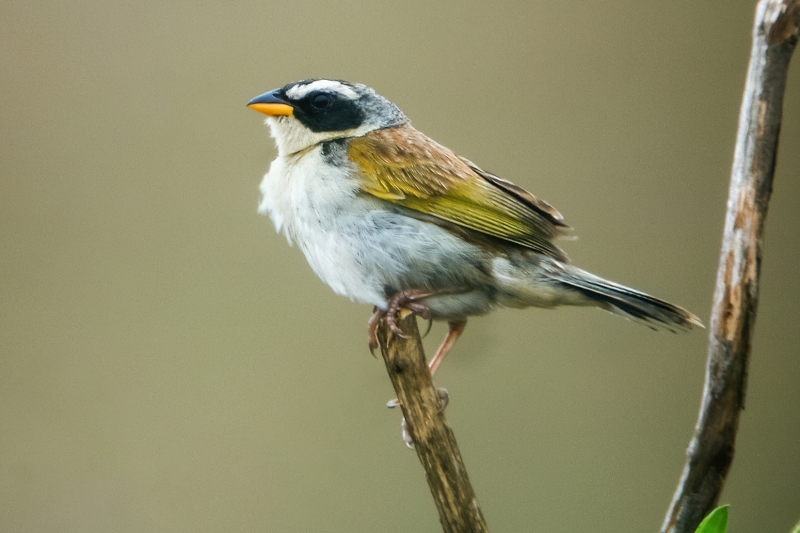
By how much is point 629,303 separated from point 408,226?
57cm

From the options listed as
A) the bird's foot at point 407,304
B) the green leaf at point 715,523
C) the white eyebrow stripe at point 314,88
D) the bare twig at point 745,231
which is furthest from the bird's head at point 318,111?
the green leaf at point 715,523

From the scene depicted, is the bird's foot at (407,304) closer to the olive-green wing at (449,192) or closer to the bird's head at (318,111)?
the olive-green wing at (449,192)

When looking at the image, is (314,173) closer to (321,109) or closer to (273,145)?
(321,109)

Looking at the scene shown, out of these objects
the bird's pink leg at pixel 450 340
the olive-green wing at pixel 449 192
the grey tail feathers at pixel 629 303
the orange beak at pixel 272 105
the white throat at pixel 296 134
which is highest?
the orange beak at pixel 272 105

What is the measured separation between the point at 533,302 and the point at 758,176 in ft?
1.94

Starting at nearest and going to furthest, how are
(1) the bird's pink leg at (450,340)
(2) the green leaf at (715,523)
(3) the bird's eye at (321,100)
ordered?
(2) the green leaf at (715,523)
(3) the bird's eye at (321,100)
(1) the bird's pink leg at (450,340)

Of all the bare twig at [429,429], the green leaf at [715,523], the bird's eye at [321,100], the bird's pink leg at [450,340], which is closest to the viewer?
the green leaf at [715,523]

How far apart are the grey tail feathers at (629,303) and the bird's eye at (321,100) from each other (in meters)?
0.77

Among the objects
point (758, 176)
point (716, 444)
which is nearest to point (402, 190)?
point (758, 176)

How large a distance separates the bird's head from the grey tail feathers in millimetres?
710

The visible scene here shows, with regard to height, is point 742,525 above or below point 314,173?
below

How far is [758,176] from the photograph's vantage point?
1.70 m

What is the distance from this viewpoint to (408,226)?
192 centimetres

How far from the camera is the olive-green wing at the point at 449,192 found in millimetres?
1939
